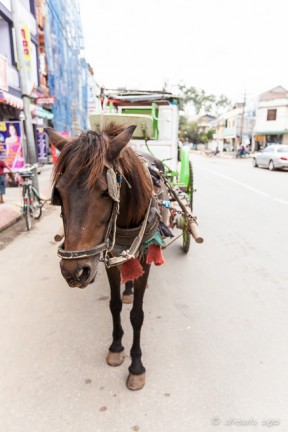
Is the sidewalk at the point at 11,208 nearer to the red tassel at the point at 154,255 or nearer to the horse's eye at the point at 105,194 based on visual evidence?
the red tassel at the point at 154,255

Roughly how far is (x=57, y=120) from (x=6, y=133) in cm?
532

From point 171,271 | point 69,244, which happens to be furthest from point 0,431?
point 171,271

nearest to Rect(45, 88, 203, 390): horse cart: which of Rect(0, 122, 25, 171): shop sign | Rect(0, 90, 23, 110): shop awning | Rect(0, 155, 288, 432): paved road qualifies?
Rect(0, 155, 288, 432): paved road

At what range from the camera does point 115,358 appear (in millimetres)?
2506

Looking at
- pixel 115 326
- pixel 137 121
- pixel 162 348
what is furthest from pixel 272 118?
pixel 115 326

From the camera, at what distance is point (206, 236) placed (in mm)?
5566

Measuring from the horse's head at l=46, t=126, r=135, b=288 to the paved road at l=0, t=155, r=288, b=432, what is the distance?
111 cm

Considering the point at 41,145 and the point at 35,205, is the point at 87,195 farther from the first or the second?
the point at 41,145

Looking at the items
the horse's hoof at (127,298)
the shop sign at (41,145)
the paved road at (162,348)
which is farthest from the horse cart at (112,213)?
the shop sign at (41,145)

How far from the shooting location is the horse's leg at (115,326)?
8.18ft

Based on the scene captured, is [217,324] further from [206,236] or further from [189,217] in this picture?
[206,236]

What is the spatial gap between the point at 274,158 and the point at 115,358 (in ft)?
55.3

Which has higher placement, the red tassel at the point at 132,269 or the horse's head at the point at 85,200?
the horse's head at the point at 85,200

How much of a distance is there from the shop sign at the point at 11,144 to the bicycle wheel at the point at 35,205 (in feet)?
12.2
